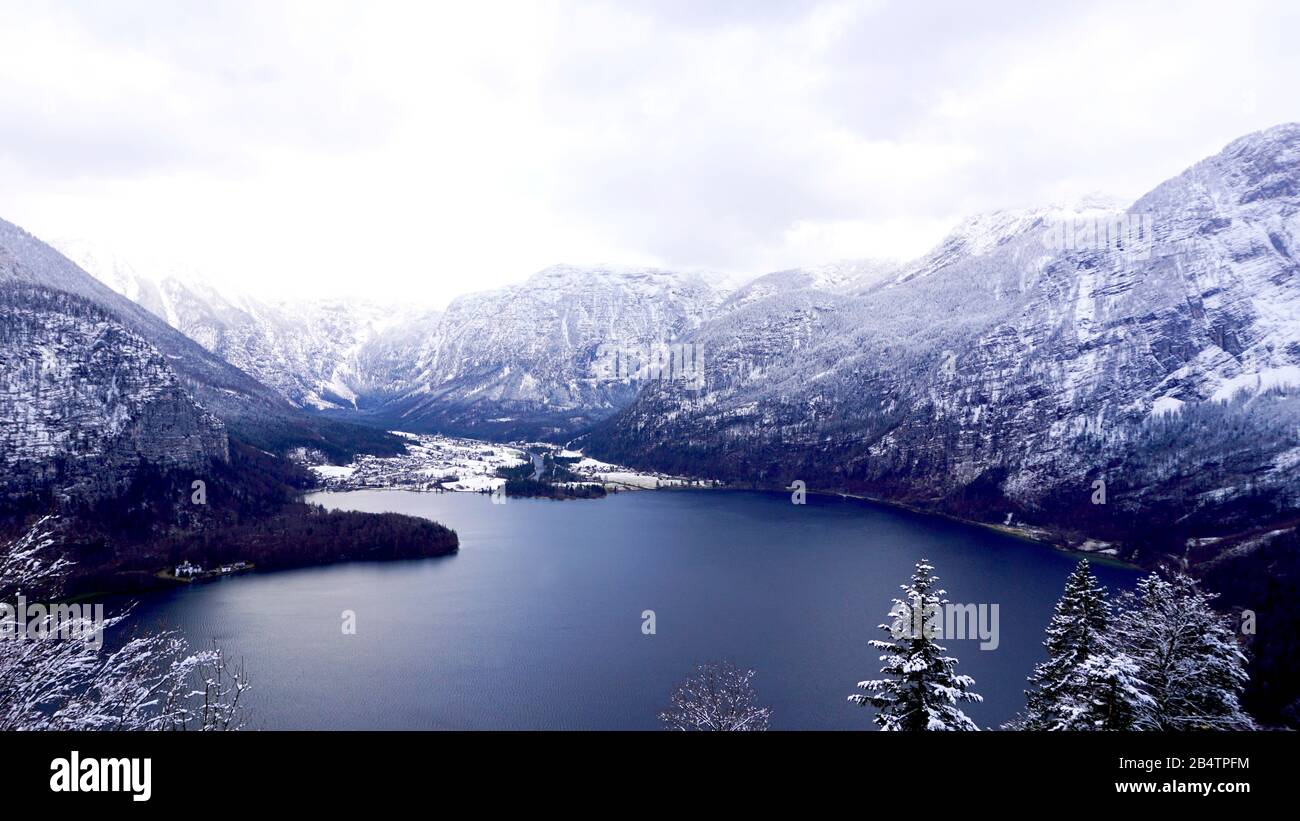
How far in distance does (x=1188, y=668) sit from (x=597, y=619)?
71.4 metres

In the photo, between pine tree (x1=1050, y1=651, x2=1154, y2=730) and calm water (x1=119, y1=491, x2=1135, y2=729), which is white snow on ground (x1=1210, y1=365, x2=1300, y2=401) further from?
pine tree (x1=1050, y1=651, x2=1154, y2=730)

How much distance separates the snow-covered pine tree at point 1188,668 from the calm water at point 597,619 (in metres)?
34.6

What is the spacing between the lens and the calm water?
60.0m

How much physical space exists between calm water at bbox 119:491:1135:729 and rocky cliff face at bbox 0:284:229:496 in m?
52.1

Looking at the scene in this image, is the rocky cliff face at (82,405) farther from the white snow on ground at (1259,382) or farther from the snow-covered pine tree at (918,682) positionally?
the white snow on ground at (1259,382)

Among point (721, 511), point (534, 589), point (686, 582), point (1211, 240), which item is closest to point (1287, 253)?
point (1211, 240)

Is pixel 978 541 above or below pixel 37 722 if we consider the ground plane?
below

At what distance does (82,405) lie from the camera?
472ft

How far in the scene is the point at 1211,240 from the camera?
197375 millimetres
